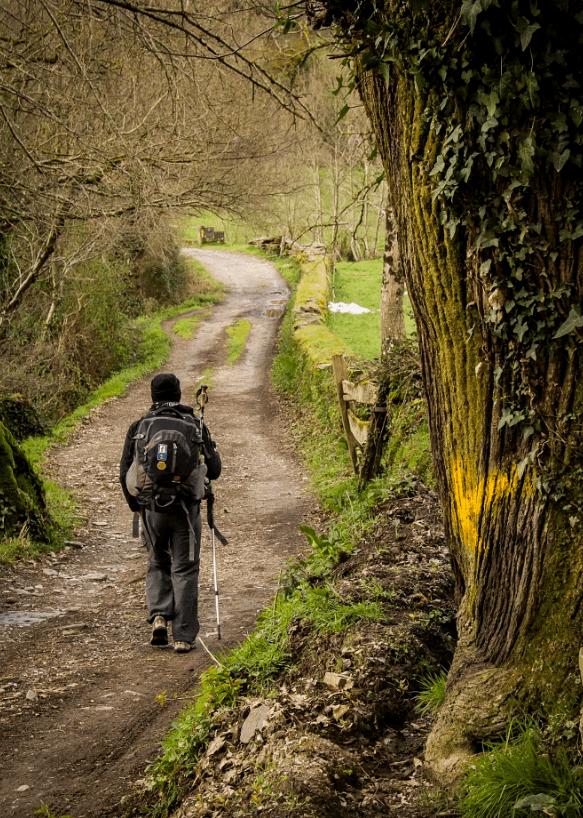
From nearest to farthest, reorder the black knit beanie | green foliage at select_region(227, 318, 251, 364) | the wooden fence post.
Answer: the black knit beanie, the wooden fence post, green foliage at select_region(227, 318, 251, 364)

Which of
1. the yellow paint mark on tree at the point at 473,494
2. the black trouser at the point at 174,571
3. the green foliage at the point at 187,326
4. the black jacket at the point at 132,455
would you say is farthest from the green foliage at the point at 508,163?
the green foliage at the point at 187,326

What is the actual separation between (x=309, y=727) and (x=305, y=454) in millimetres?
10101

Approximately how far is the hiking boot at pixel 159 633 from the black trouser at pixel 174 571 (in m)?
0.05

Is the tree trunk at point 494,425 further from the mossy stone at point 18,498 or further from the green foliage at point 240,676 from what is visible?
the mossy stone at point 18,498

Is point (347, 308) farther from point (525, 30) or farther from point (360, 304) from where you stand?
point (525, 30)

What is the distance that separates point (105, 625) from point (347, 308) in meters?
21.3

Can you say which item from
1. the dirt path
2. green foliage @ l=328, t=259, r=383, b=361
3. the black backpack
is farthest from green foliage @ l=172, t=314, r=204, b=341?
the black backpack

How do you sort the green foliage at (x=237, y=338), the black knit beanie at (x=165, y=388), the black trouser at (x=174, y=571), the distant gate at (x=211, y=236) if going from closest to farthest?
the black trouser at (x=174, y=571) < the black knit beanie at (x=165, y=388) < the green foliage at (x=237, y=338) < the distant gate at (x=211, y=236)

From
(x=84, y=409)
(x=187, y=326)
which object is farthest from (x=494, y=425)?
(x=187, y=326)

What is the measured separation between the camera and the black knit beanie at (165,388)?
6.85m

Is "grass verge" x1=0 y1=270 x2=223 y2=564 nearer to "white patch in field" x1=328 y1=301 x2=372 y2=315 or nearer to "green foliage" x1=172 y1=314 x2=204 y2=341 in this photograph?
"green foliage" x1=172 y1=314 x2=204 y2=341

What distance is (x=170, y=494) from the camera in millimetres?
6508

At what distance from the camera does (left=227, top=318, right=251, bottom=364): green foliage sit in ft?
79.1

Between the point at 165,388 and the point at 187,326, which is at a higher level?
the point at 165,388
